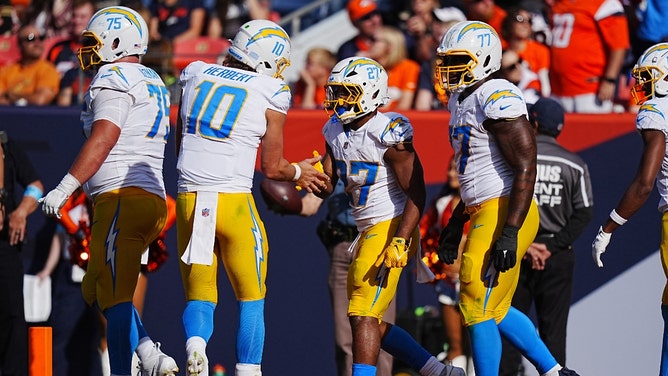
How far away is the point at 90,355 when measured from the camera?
870 cm

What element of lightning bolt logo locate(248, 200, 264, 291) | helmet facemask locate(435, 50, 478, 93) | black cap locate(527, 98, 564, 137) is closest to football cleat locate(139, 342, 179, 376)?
lightning bolt logo locate(248, 200, 264, 291)

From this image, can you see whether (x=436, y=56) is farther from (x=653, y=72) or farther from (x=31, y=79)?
(x=31, y=79)

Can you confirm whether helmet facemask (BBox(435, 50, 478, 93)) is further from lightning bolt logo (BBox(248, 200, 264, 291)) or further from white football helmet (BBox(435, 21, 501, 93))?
lightning bolt logo (BBox(248, 200, 264, 291))

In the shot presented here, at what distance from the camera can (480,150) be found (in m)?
6.24

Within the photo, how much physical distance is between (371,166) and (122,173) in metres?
1.35

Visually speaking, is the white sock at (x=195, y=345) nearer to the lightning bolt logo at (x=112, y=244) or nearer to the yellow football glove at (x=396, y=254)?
the lightning bolt logo at (x=112, y=244)

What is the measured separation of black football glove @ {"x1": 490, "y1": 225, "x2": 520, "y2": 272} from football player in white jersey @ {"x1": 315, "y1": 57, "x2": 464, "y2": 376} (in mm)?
521

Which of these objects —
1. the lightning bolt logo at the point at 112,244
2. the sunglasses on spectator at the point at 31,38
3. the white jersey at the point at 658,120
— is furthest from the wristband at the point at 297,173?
the sunglasses on spectator at the point at 31,38

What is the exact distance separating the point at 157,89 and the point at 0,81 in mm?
3831

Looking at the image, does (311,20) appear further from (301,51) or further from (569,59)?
(569,59)

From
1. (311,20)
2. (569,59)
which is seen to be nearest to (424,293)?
(569,59)

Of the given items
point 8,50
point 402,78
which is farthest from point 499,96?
point 8,50

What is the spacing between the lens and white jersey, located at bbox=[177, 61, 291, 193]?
6.20 metres

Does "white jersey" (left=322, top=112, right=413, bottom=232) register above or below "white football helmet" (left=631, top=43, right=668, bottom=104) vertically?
below
